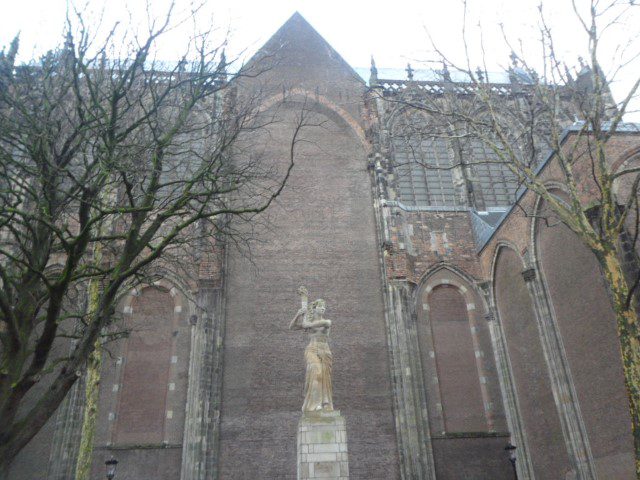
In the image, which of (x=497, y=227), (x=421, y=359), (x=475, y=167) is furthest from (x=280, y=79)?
(x=421, y=359)

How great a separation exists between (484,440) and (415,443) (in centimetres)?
229

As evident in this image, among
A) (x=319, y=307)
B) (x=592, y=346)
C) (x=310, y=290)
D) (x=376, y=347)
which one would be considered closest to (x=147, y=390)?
(x=310, y=290)

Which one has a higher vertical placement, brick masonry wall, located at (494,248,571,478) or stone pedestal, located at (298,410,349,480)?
brick masonry wall, located at (494,248,571,478)

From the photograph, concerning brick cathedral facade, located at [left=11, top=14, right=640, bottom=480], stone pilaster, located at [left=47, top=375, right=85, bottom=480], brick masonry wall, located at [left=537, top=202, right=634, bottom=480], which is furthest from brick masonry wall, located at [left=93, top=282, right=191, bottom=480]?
brick masonry wall, located at [left=537, top=202, right=634, bottom=480]

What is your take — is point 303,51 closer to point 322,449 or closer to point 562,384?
point 562,384

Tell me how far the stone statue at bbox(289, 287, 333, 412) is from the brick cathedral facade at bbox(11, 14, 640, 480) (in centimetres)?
438

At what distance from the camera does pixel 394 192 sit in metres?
18.9

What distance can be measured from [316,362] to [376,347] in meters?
6.29

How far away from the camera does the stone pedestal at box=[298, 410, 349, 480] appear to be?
32.1 ft

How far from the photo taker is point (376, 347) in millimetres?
16594

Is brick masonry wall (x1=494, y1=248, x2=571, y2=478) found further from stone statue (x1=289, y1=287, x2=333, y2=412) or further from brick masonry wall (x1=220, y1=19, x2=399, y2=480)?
stone statue (x1=289, y1=287, x2=333, y2=412)

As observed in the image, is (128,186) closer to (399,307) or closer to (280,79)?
(399,307)

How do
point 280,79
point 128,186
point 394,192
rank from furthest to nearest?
point 280,79 < point 394,192 < point 128,186

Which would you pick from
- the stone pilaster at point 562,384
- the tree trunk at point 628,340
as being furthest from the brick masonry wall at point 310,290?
the tree trunk at point 628,340
